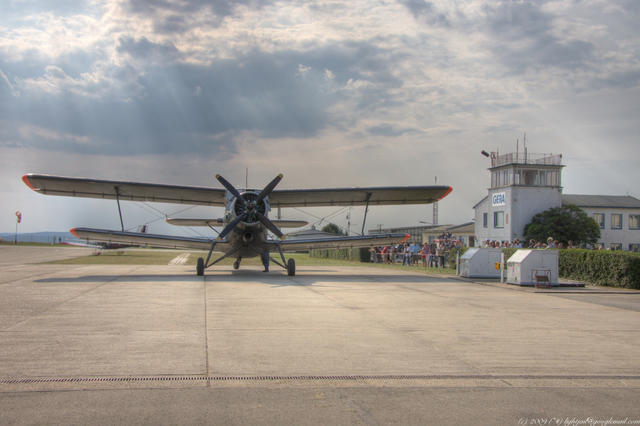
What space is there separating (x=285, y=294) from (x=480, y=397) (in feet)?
27.5

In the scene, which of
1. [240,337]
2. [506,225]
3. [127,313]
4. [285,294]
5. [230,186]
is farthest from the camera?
[506,225]

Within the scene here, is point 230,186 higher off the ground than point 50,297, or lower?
higher

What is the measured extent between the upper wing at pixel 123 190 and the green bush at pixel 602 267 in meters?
12.8

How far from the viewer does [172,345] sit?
20.9 feet

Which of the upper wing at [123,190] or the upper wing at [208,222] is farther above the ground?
the upper wing at [123,190]

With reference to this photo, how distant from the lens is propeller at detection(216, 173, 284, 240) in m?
17.7

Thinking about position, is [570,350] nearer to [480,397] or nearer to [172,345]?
[480,397]

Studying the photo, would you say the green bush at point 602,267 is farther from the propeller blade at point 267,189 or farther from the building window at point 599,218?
the building window at point 599,218

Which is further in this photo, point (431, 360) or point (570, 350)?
point (570, 350)

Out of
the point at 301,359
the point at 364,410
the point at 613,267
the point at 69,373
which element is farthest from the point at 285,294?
the point at 613,267

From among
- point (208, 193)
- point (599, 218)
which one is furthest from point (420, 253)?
point (599, 218)

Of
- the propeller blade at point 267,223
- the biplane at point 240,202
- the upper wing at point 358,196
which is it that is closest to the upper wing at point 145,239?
the biplane at point 240,202

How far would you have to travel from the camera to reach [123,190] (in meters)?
19.9

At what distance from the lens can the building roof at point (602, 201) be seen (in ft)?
165
